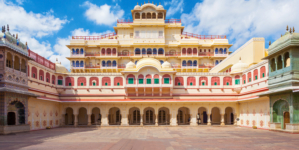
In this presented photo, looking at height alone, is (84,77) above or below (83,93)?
above

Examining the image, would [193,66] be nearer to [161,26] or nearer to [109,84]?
[161,26]

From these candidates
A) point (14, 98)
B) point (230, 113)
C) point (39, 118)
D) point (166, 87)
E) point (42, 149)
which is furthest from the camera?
point (230, 113)

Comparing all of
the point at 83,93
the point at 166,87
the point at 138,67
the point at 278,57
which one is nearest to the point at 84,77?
the point at 83,93

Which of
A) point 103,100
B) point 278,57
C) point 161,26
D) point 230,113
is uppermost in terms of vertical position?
point 161,26

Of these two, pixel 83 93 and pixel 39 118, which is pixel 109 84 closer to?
pixel 83 93

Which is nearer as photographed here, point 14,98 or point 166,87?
point 14,98

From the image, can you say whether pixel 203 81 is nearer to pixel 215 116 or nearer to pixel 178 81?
pixel 178 81

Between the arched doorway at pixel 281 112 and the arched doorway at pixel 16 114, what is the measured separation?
28.9 m

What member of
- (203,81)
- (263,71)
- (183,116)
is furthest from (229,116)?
(263,71)

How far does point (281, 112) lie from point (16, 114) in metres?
29.6

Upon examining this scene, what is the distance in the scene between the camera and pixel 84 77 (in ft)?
129

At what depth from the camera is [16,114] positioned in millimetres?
26969

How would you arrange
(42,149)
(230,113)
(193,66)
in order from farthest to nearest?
(193,66) < (230,113) < (42,149)

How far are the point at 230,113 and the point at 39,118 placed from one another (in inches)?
1207
